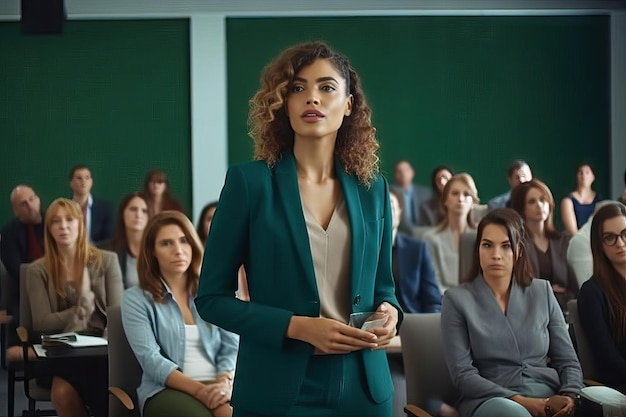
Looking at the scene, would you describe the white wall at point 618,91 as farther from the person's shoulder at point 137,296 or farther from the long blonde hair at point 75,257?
the person's shoulder at point 137,296

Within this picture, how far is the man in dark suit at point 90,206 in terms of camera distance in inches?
244

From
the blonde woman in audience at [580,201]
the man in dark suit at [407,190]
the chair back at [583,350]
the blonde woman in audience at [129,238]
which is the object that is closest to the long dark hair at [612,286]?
the chair back at [583,350]

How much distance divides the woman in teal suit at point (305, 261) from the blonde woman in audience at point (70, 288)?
8.49 ft

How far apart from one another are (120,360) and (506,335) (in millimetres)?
1367

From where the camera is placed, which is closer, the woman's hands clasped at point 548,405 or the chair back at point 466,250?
the woman's hands clasped at point 548,405

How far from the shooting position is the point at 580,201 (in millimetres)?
6191

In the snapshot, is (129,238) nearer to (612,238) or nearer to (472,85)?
(612,238)

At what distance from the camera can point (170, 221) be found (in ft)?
11.6

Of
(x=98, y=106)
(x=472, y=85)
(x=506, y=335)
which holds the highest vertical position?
(x=472, y=85)

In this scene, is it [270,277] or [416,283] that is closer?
[270,277]

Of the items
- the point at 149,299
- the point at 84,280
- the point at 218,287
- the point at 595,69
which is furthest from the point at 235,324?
the point at 595,69

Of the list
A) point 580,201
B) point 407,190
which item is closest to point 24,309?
point 407,190

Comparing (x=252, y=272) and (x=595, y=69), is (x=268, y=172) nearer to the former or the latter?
(x=252, y=272)

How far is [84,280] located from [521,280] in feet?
6.70
